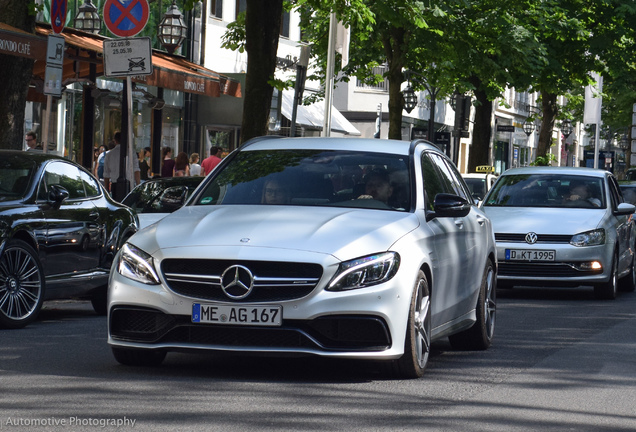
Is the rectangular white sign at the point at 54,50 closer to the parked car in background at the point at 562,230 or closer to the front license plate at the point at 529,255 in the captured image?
the parked car in background at the point at 562,230

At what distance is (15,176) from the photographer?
11.8m

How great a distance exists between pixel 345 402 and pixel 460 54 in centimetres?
2469

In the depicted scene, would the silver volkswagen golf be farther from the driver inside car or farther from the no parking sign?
the no parking sign

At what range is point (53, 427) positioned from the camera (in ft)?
20.3

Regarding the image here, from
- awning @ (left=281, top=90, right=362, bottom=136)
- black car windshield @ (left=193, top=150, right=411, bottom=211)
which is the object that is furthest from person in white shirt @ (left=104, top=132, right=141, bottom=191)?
black car windshield @ (left=193, top=150, right=411, bottom=211)

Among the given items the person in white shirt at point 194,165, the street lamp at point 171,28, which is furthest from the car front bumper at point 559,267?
the street lamp at point 171,28

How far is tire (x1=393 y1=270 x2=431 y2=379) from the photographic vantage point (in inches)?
314

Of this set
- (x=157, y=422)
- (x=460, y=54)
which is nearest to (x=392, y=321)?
(x=157, y=422)

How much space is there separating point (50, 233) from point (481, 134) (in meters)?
29.0

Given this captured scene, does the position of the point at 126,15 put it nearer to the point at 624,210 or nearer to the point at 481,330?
the point at 624,210

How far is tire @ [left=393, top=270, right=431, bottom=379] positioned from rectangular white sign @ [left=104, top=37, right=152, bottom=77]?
823cm

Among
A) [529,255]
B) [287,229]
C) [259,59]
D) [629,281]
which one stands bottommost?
[629,281]

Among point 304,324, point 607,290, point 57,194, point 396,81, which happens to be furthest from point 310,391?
point 396,81

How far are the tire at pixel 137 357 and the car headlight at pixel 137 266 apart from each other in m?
0.54
